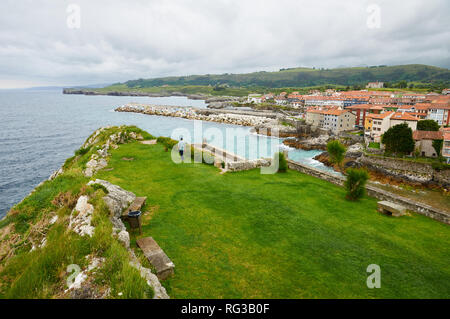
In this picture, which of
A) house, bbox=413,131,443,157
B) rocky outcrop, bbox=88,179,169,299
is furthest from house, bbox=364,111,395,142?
rocky outcrop, bbox=88,179,169,299

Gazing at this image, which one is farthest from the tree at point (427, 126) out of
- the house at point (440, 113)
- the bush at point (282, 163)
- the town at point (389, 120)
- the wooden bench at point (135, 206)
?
the wooden bench at point (135, 206)

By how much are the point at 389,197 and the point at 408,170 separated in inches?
1403

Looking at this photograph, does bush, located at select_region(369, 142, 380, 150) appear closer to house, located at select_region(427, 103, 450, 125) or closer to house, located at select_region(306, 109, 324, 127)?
house, located at select_region(306, 109, 324, 127)

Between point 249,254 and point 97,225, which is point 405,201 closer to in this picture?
point 249,254

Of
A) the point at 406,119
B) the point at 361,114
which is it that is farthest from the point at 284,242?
the point at 361,114

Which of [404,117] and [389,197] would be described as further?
[404,117]

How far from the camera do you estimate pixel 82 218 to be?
21.8 feet

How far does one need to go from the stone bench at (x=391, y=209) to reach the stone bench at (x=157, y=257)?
9.39 meters

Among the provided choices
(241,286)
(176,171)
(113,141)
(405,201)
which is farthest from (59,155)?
(405,201)

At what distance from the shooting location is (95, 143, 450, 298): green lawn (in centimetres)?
601

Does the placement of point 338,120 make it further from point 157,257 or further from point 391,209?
point 157,257

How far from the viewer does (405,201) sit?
1120cm

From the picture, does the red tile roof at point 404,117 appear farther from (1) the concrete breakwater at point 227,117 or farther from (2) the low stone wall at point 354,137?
(1) the concrete breakwater at point 227,117

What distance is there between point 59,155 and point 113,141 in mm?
22021
